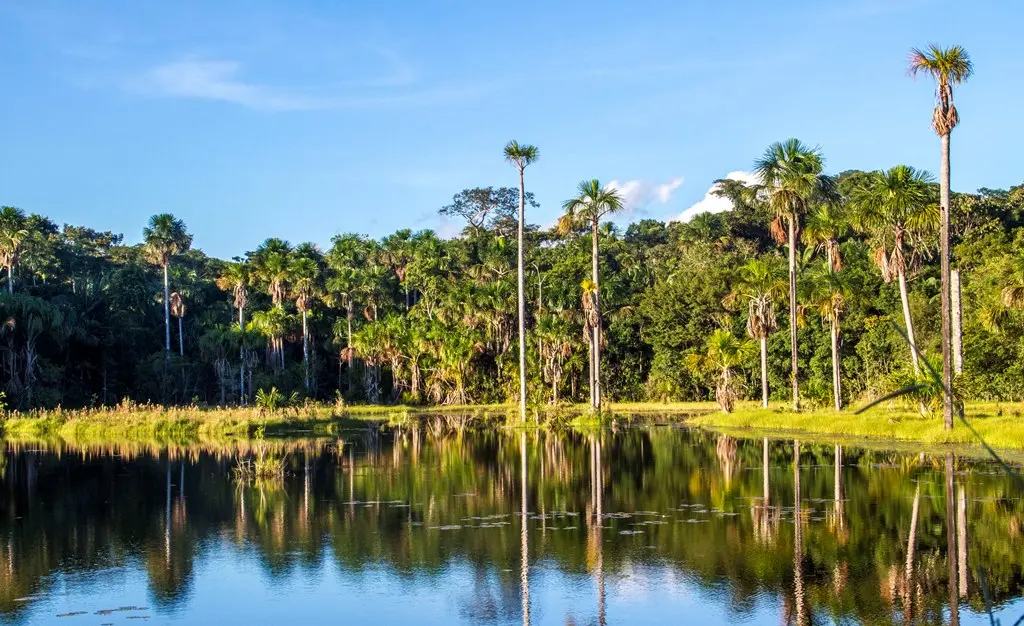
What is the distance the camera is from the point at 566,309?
75.2 meters

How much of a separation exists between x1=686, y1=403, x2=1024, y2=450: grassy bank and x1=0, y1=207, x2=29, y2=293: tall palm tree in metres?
48.0

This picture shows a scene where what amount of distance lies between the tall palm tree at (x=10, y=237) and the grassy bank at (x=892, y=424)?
4801 centimetres

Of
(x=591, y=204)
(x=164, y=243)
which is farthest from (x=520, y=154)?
(x=164, y=243)

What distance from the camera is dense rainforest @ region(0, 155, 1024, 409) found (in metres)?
56.1

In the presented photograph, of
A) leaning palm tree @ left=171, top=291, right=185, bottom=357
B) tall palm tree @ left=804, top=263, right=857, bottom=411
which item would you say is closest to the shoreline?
tall palm tree @ left=804, top=263, right=857, bottom=411

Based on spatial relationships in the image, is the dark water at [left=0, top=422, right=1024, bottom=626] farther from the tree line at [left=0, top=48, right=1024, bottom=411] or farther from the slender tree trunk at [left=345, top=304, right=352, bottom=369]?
the slender tree trunk at [left=345, top=304, right=352, bottom=369]

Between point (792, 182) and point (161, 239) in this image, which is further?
point (161, 239)

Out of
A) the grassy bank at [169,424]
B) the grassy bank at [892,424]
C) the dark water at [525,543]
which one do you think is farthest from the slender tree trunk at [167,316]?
the dark water at [525,543]

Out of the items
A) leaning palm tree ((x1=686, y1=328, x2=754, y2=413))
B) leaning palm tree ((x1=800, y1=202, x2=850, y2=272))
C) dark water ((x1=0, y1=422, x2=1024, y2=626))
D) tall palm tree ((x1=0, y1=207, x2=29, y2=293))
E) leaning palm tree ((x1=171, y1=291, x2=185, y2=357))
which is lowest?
dark water ((x1=0, y1=422, x2=1024, y2=626))

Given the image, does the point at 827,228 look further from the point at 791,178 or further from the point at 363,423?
the point at 363,423

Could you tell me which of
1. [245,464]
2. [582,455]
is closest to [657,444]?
[582,455]

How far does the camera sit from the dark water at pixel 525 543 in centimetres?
1435

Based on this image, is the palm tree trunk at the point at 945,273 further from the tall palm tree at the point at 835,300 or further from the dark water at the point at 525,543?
the tall palm tree at the point at 835,300

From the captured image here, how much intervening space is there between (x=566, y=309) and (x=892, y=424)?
125 ft
